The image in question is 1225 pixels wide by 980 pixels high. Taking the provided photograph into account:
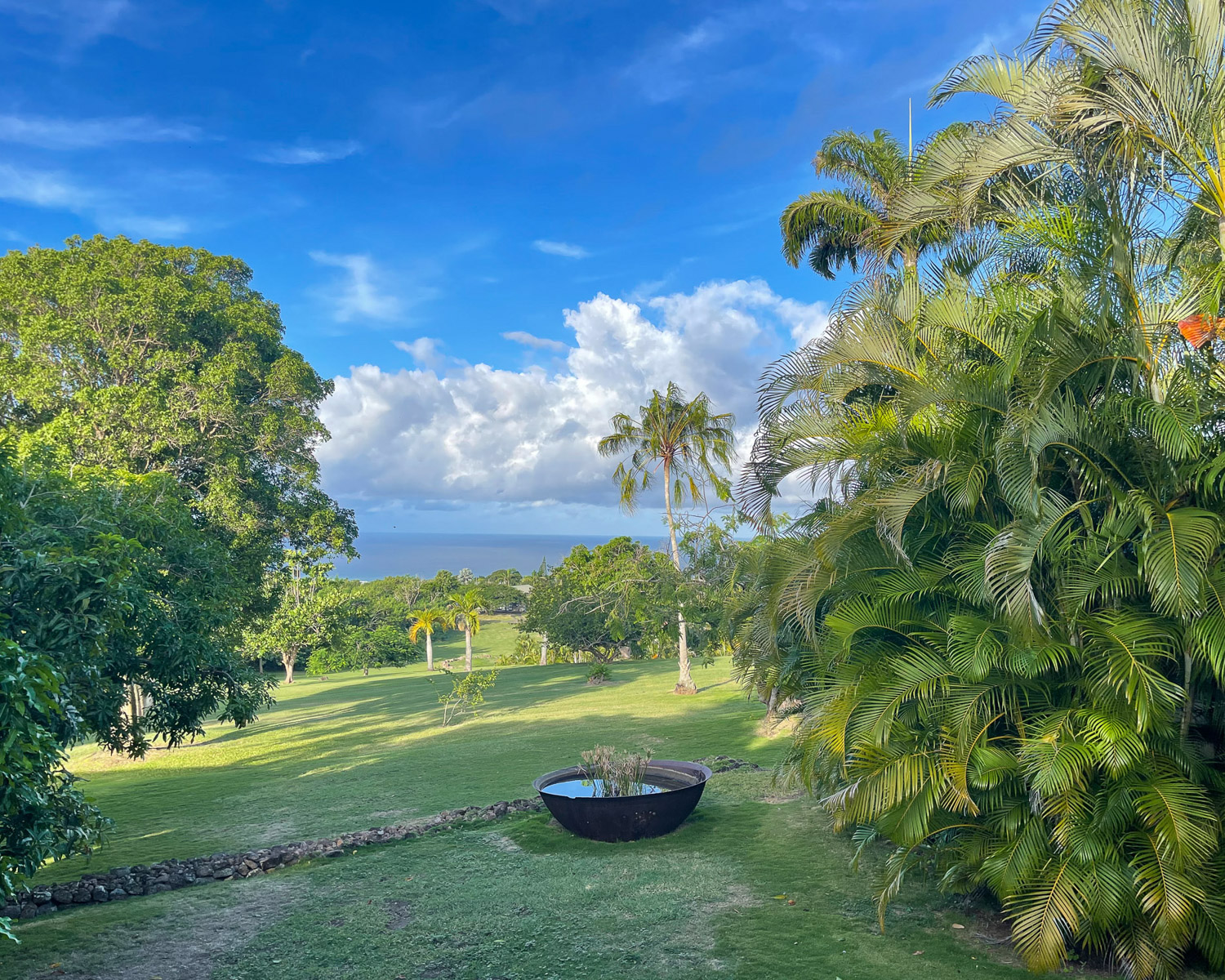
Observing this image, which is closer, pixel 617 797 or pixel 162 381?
pixel 617 797

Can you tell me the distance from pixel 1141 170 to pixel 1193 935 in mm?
5429

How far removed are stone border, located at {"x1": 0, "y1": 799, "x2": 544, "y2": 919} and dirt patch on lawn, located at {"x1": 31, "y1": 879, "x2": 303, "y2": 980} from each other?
43 centimetres

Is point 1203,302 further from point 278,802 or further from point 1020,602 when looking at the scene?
point 278,802

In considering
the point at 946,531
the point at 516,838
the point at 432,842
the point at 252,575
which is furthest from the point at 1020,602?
the point at 252,575

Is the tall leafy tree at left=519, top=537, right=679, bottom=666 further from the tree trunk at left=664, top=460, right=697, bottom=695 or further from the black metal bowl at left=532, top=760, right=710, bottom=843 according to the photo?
the black metal bowl at left=532, top=760, right=710, bottom=843

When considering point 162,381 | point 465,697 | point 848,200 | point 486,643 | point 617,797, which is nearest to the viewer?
point 617,797

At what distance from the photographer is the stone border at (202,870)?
7.11m

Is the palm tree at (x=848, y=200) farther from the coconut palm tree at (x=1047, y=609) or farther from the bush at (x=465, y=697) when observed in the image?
the bush at (x=465, y=697)

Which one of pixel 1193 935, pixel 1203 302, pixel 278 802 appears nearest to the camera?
pixel 1193 935

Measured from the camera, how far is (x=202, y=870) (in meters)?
7.95

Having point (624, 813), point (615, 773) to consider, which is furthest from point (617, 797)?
point (615, 773)

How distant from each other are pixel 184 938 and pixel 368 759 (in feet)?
30.6

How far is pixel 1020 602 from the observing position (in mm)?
4930

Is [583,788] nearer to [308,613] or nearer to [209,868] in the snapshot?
[209,868]
